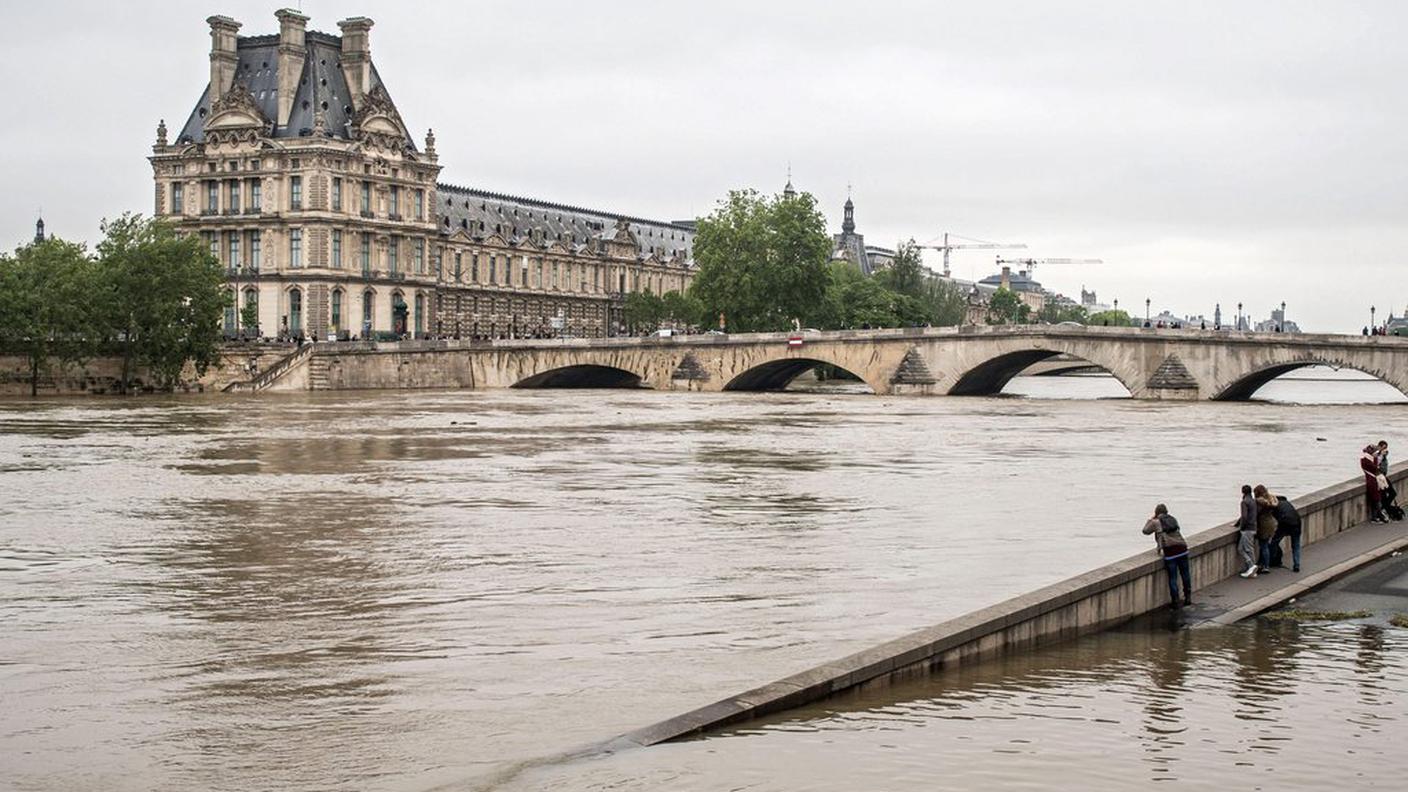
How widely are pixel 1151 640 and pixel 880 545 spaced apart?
302 inches

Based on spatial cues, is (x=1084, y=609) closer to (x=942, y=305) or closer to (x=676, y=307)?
(x=676, y=307)

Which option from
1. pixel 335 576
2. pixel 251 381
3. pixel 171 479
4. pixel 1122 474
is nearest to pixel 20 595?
pixel 335 576

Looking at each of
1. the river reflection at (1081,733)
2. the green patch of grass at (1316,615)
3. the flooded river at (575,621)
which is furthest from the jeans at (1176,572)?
the river reflection at (1081,733)

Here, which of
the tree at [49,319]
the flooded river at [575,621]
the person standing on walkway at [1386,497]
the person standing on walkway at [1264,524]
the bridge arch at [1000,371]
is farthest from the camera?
the tree at [49,319]

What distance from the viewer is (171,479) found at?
118ft

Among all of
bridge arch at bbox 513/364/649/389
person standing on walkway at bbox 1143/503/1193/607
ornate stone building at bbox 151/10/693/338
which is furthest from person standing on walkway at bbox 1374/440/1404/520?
ornate stone building at bbox 151/10/693/338

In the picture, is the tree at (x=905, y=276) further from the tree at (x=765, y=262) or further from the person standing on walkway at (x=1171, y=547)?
the person standing on walkway at (x=1171, y=547)

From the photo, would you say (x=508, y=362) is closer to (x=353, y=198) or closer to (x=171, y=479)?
(x=353, y=198)

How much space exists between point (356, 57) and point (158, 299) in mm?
32740

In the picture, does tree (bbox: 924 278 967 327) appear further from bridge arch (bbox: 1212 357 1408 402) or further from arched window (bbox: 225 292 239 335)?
bridge arch (bbox: 1212 357 1408 402)

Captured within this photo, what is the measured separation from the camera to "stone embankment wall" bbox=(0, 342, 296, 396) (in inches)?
3280

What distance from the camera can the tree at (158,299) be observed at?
276 ft

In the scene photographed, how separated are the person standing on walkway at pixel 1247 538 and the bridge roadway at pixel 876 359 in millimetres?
52587

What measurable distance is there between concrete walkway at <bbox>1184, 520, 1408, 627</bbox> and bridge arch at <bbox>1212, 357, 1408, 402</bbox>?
152ft
